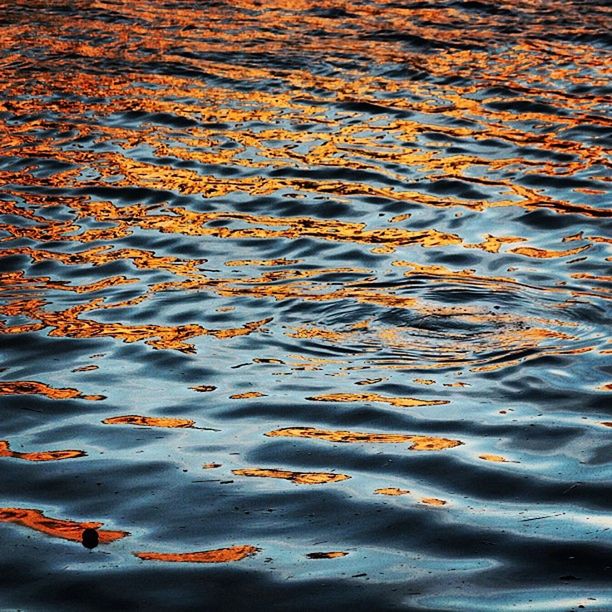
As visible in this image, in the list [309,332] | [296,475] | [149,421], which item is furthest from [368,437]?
[309,332]

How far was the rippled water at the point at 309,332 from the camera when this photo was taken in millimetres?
3988

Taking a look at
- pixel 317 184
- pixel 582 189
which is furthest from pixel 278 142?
pixel 582 189

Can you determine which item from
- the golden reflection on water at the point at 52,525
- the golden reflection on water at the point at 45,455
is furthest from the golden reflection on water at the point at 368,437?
the golden reflection on water at the point at 52,525

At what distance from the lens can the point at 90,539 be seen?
161 inches

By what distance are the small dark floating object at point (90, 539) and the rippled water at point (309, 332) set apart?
5 cm

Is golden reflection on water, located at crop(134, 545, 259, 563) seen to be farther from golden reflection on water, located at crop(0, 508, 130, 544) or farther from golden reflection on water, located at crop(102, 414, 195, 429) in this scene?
golden reflection on water, located at crop(102, 414, 195, 429)

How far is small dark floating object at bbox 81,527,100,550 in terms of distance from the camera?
13.3 feet

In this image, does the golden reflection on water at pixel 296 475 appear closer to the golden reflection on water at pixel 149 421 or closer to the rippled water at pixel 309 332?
the rippled water at pixel 309 332

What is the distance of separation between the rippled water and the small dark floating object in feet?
0.17

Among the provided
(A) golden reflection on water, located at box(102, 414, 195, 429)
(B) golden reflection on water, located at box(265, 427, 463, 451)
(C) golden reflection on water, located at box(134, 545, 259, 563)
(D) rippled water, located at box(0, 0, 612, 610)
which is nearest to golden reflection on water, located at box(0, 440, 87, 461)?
(D) rippled water, located at box(0, 0, 612, 610)

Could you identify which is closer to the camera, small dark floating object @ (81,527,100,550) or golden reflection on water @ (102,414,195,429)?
small dark floating object @ (81,527,100,550)

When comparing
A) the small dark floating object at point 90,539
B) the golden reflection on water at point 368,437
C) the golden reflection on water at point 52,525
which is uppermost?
the small dark floating object at point 90,539

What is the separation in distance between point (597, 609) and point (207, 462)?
1767 mm

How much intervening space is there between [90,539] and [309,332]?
2.65 meters
